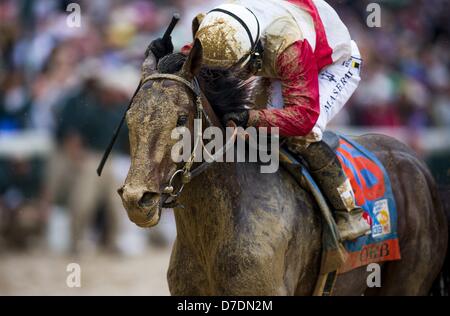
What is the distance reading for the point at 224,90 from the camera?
17.6ft

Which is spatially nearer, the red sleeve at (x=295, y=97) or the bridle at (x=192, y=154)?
the bridle at (x=192, y=154)

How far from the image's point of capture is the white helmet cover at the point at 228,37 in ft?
16.9

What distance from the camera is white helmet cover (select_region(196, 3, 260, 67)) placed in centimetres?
516

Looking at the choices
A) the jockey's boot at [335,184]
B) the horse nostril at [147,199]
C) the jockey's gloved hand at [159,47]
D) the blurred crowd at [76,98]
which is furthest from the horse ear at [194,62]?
the blurred crowd at [76,98]

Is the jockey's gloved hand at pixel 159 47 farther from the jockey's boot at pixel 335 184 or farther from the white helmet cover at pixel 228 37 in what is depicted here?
the jockey's boot at pixel 335 184

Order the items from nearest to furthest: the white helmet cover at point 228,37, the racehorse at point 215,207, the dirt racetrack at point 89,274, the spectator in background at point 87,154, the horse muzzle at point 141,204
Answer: the horse muzzle at point 141,204, the racehorse at point 215,207, the white helmet cover at point 228,37, the dirt racetrack at point 89,274, the spectator in background at point 87,154

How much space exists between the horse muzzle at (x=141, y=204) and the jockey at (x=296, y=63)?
2.45 ft

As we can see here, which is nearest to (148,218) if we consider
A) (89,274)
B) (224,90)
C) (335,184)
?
(224,90)

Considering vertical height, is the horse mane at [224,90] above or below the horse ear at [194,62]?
below

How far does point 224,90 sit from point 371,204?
1352 mm

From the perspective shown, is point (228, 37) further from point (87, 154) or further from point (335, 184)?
point (87, 154)

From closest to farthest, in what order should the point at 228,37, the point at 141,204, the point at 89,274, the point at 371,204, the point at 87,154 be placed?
1. the point at 141,204
2. the point at 228,37
3. the point at 371,204
4. the point at 89,274
5. the point at 87,154

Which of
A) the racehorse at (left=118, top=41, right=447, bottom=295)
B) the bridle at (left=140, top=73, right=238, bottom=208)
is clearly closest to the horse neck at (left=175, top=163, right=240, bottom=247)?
the racehorse at (left=118, top=41, right=447, bottom=295)
